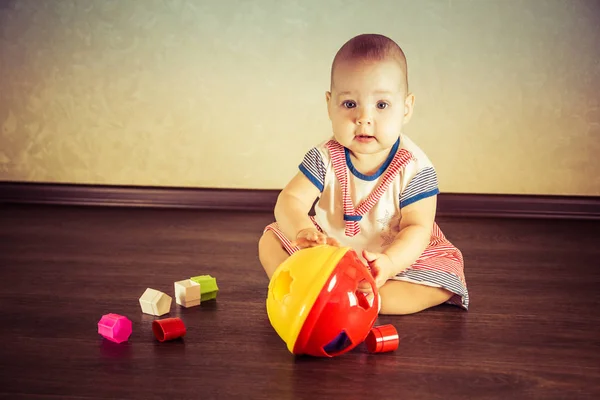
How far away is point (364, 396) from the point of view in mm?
1002

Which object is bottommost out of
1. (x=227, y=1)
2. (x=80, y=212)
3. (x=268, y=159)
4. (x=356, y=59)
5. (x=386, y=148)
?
(x=80, y=212)

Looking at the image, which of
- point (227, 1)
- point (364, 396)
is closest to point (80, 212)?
point (227, 1)

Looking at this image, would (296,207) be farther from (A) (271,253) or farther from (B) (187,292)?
(B) (187,292)

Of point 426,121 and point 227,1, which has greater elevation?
point 227,1

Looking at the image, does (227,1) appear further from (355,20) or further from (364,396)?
(364,396)

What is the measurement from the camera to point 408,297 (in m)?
1.33

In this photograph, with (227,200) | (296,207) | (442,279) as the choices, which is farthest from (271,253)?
(227,200)

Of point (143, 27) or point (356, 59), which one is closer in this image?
point (356, 59)

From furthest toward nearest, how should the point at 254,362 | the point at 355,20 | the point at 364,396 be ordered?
the point at 355,20, the point at 254,362, the point at 364,396

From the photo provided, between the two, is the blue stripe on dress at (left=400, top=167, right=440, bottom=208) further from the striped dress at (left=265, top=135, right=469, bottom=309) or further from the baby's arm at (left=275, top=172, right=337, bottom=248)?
the baby's arm at (left=275, top=172, right=337, bottom=248)

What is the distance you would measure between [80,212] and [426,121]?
115 centimetres

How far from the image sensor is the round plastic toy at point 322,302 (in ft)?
3.43

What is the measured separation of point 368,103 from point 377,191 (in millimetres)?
185

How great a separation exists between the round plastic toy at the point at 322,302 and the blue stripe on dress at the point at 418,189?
29 centimetres
